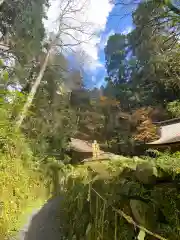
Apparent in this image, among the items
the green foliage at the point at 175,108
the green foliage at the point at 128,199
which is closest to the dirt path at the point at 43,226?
the green foliage at the point at 128,199

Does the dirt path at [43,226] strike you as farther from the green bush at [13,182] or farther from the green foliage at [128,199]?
the green foliage at [128,199]

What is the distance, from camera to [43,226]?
5949 mm

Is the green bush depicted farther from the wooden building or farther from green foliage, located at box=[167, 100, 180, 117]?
green foliage, located at box=[167, 100, 180, 117]

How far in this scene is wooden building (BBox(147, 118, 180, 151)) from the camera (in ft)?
27.0

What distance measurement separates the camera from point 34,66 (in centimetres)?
1371

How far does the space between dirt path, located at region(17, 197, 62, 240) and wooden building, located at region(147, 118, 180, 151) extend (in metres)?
4.58

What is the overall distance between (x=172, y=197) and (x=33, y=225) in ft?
14.3

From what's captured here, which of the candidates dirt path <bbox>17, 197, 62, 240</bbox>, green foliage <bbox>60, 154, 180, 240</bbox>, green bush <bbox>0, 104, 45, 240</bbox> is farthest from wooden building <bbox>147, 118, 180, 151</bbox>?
green bush <bbox>0, 104, 45, 240</bbox>

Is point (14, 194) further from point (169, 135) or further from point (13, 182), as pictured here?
point (169, 135)

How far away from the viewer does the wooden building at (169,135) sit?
8234 millimetres

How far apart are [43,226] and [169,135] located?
7196mm

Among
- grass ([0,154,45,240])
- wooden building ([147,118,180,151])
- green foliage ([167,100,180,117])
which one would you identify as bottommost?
grass ([0,154,45,240])

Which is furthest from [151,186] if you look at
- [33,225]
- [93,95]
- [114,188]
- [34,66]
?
[93,95]

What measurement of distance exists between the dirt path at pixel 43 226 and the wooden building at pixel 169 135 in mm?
4583
